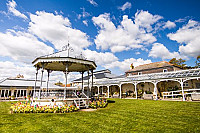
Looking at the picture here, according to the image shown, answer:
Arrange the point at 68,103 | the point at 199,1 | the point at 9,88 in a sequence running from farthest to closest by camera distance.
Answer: the point at 9,88
the point at 199,1
the point at 68,103

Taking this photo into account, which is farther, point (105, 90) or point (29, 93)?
point (105, 90)

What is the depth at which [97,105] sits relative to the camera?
11.4 metres

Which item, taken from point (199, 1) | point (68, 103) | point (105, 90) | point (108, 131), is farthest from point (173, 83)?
point (108, 131)

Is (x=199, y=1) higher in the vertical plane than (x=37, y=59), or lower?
higher

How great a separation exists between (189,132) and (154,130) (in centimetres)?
125

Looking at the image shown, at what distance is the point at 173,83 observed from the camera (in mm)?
22031

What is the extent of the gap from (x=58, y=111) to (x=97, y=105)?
359 cm

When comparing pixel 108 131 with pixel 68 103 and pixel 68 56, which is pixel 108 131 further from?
pixel 68 56

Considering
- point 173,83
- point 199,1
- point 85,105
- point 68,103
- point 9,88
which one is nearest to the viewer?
point 68,103

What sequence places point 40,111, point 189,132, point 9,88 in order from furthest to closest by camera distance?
point 9,88
point 40,111
point 189,132

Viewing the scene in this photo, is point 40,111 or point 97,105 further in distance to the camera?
point 97,105

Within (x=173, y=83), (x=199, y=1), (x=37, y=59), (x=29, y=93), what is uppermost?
(x=199, y=1)

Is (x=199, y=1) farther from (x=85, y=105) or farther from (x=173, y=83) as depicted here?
(x=85, y=105)

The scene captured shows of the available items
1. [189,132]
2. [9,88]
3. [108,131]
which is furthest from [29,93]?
[189,132]
